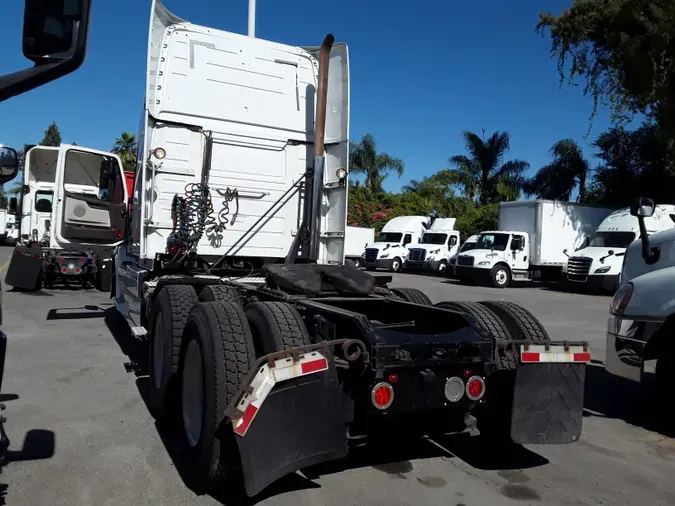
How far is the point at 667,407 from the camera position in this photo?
534cm

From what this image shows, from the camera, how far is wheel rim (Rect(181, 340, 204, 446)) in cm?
406

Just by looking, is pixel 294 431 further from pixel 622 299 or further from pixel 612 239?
pixel 612 239

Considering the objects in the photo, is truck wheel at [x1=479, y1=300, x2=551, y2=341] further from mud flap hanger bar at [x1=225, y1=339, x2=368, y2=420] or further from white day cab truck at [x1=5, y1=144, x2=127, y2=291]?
white day cab truck at [x1=5, y1=144, x2=127, y2=291]

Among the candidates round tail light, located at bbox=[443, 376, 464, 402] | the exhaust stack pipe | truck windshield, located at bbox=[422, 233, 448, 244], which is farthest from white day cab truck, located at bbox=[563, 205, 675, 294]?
round tail light, located at bbox=[443, 376, 464, 402]

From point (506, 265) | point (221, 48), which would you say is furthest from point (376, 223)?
point (221, 48)

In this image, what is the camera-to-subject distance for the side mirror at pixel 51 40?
7.97 feet

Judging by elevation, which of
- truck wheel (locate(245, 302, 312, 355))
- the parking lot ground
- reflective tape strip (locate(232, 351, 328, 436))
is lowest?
the parking lot ground

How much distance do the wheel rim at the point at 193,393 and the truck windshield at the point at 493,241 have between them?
20612mm

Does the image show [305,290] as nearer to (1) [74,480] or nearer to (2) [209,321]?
(2) [209,321]

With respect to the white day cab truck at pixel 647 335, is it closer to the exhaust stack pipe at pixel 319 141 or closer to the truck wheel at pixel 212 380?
the truck wheel at pixel 212 380

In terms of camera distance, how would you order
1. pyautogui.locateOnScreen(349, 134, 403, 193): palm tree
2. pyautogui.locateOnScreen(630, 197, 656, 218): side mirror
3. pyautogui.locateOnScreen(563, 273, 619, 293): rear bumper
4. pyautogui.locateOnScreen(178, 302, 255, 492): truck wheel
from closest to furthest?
pyautogui.locateOnScreen(178, 302, 255, 492): truck wheel → pyautogui.locateOnScreen(630, 197, 656, 218): side mirror → pyautogui.locateOnScreen(563, 273, 619, 293): rear bumper → pyautogui.locateOnScreen(349, 134, 403, 193): palm tree

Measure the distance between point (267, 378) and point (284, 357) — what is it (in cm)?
16

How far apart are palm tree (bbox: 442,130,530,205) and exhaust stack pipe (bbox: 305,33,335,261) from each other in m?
31.1

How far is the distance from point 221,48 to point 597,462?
5.86m
